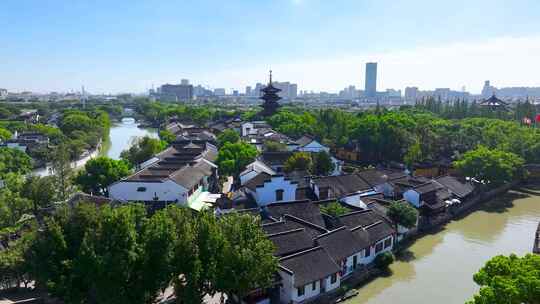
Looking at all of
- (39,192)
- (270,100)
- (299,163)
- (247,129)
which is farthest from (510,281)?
(270,100)

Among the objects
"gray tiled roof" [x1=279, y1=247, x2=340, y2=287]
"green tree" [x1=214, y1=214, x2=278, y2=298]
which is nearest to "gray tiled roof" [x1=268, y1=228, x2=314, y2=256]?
"gray tiled roof" [x1=279, y1=247, x2=340, y2=287]

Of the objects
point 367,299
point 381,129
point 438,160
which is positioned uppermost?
point 381,129

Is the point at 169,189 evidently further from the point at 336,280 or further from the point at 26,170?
the point at 26,170

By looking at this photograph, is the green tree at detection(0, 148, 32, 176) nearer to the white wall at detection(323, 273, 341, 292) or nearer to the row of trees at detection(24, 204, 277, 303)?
the row of trees at detection(24, 204, 277, 303)

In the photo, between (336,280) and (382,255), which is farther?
(382,255)

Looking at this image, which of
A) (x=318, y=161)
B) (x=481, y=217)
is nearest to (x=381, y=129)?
(x=318, y=161)

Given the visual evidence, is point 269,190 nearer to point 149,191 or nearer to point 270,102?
point 149,191
